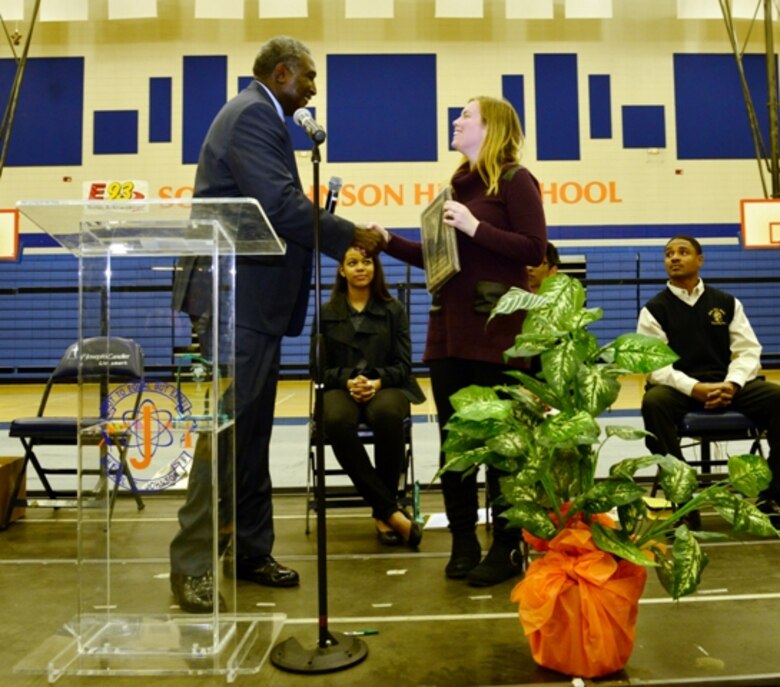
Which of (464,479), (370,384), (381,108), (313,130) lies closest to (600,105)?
(381,108)

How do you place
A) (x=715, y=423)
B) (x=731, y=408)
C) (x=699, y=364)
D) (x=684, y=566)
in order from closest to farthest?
1. (x=684, y=566)
2. (x=715, y=423)
3. (x=731, y=408)
4. (x=699, y=364)

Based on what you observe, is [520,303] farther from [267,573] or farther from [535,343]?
[267,573]

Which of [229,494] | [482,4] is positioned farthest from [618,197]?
[229,494]

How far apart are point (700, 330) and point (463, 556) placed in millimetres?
1567

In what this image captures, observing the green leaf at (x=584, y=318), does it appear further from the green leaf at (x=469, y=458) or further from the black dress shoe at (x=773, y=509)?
the black dress shoe at (x=773, y=509)

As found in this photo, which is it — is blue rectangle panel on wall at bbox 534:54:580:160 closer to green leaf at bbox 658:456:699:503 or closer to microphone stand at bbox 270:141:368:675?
microphone stand at bbox 270:141:368:675

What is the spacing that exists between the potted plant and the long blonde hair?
758mm

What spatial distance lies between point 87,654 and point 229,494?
18.3 inches

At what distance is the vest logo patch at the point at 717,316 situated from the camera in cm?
310

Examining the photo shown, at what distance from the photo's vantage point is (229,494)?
176 centimetres

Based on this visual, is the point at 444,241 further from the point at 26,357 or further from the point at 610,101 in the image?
the point at 26,357

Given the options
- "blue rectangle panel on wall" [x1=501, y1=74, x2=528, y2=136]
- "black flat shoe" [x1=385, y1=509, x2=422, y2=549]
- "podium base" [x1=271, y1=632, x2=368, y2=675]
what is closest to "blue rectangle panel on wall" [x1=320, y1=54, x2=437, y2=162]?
"blue rectangle panel on wall" [x1=501, y1=74, x2=528, y2=136]

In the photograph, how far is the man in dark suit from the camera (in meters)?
2.05

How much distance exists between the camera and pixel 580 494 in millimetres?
1534
